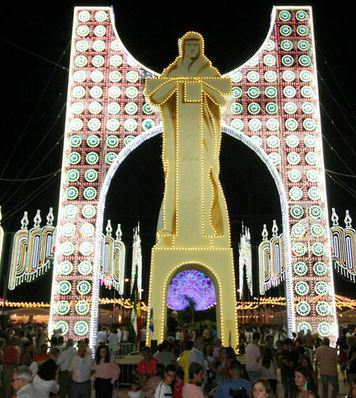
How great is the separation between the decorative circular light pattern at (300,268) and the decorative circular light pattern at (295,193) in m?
2.56

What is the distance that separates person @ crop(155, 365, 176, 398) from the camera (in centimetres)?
590

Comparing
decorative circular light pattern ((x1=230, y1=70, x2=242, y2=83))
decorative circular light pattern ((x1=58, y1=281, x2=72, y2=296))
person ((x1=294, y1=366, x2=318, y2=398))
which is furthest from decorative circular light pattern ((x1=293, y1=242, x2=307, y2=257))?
person ((x1=294, y1=366, x2=318, y2=398))

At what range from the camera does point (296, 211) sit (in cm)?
1978

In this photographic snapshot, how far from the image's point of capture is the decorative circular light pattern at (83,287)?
19188 millimetres

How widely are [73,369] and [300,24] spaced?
18222 millimetres

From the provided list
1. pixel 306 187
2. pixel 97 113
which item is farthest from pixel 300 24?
pixel 97 113

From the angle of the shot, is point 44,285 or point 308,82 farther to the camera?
point 44,285

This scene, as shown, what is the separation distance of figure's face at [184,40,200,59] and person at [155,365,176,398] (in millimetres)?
14784

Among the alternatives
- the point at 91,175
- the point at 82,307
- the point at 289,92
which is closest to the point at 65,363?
the point at 82,307

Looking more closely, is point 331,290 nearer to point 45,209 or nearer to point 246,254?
point 246,254

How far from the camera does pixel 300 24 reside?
21688 mm

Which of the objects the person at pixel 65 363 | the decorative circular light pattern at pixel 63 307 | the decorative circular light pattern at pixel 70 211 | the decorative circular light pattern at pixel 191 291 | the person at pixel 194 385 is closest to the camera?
the person at pixel 194 385

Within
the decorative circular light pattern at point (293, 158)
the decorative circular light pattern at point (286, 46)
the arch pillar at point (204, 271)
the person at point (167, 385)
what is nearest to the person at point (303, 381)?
the person at point (167, 385)

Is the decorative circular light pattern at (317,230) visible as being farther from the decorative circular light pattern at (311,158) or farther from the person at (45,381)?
the person at (45,381)
